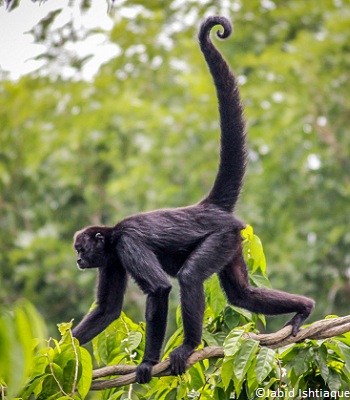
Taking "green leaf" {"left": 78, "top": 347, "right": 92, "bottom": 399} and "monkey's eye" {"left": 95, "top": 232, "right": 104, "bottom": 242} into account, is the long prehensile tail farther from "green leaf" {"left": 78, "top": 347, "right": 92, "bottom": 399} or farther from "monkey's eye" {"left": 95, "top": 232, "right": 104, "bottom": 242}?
"green leaf" {"left": 78, "top": 347, "right": 92, "bottom": 399}

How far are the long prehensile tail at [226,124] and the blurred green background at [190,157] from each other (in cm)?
646

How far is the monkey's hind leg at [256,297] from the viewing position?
18.9 feet

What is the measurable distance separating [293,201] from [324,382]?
9300 mm

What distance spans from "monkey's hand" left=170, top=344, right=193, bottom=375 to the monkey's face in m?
1.48

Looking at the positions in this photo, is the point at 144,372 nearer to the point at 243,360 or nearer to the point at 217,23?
the point at 243,360

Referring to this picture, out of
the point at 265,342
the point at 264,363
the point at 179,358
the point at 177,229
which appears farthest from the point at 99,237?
the point at 264,363

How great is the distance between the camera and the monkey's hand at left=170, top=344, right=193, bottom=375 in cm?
500

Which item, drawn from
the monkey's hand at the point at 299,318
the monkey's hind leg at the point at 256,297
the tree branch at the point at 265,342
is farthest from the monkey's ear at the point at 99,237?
the monkey's hand at the point at 299,318

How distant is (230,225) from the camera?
6.05 meters

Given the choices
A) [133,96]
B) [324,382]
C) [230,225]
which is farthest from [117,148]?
[324,382]

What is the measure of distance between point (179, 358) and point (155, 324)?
0.51 meters

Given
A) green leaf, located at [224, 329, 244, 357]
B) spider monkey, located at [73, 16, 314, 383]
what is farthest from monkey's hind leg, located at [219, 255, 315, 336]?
green leaf, located at [224, 329, 244, 357]

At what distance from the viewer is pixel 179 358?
203 inches

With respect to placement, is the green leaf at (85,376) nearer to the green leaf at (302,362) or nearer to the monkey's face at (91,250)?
the green leaf at (302,362)
